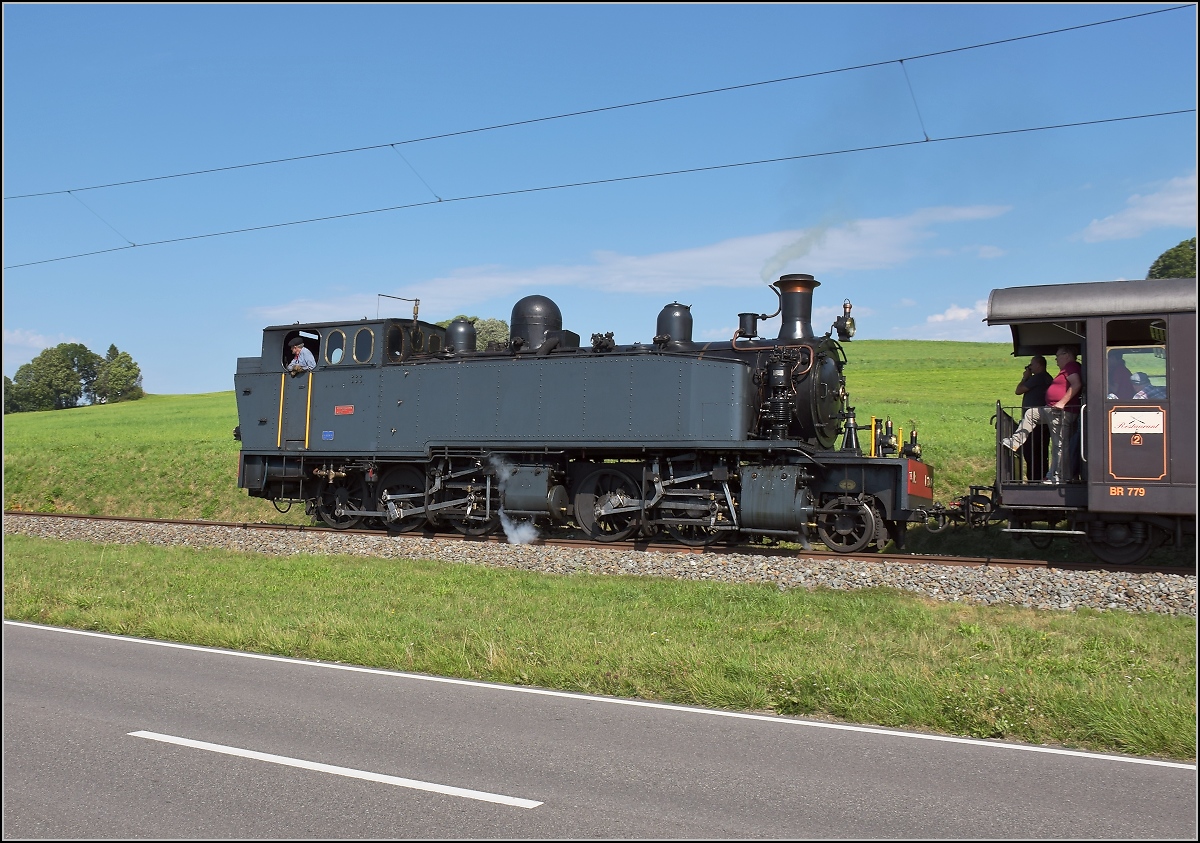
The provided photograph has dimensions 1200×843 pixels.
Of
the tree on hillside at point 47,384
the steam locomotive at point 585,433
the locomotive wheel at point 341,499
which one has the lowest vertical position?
the locomotive wheel at point 341,499

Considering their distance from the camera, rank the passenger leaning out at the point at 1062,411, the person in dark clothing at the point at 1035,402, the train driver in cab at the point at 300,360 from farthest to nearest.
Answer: the train driver in cab at the point at 300,360
the person in dark clothing at the point at 1035,402
the passenger leaning out at the point at 1062,411

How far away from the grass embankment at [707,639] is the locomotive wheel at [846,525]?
3.29m

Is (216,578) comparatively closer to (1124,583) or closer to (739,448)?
(739,448)

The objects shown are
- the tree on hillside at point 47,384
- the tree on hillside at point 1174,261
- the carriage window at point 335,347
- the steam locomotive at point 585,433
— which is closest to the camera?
the steam locomotive at point 585,433

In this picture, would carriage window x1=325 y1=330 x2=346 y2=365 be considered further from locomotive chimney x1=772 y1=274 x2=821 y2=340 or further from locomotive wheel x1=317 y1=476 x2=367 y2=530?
locomotive chimney x1=772 y1=274 x2=821 y2=340

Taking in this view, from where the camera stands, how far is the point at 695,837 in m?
4.40

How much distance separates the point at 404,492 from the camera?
1806cm

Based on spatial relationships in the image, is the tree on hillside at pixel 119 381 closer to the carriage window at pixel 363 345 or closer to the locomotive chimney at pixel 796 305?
the carriage window at pixel 363 345

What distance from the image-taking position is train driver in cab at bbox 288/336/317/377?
18641 mm

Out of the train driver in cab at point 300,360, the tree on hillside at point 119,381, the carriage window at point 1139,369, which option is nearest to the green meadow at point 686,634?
the carriage window at point 1139,369

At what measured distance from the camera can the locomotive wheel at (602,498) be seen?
51.9 feet

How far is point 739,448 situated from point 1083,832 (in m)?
10.2

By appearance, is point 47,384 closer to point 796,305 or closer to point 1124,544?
point 796,305

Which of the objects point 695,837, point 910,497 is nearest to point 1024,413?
point 910,497
